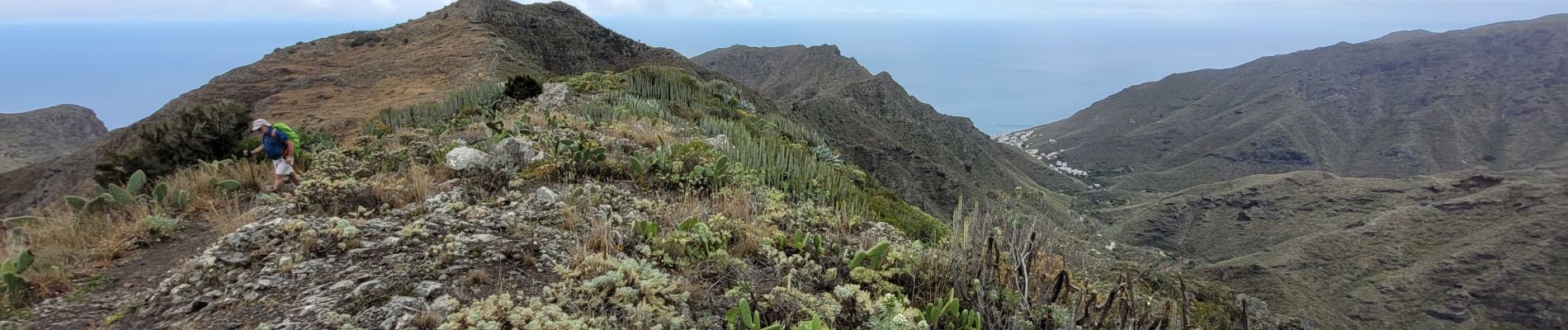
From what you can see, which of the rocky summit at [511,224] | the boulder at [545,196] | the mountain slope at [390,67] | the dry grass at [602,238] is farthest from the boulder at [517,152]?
the mountain slope at [390,67]

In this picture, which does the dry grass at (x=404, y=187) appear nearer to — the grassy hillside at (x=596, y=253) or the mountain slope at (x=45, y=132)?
the grassy hillside at (x=596, y=253)

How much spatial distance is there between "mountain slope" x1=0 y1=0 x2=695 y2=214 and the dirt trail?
34.9 ft

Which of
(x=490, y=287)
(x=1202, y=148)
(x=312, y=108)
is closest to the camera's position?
(x=490, y=287)

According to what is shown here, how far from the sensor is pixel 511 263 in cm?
433

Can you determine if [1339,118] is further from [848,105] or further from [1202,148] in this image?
[848,105]

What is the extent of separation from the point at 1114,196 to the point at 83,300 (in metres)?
91.7

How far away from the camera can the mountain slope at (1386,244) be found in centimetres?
3947

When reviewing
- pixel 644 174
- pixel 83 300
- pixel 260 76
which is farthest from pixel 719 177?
pixel 260 76

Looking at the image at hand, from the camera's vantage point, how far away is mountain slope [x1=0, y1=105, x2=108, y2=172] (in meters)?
51.8

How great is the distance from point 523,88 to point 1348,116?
148 meters

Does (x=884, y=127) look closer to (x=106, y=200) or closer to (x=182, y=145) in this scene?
(x=182, y=145)

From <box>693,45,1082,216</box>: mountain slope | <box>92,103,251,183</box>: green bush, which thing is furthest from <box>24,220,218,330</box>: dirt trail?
<box>693,45,1082,216</box>: mountain slope

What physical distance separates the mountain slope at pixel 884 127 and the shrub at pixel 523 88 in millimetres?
8487

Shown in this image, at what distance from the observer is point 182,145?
9.57m
